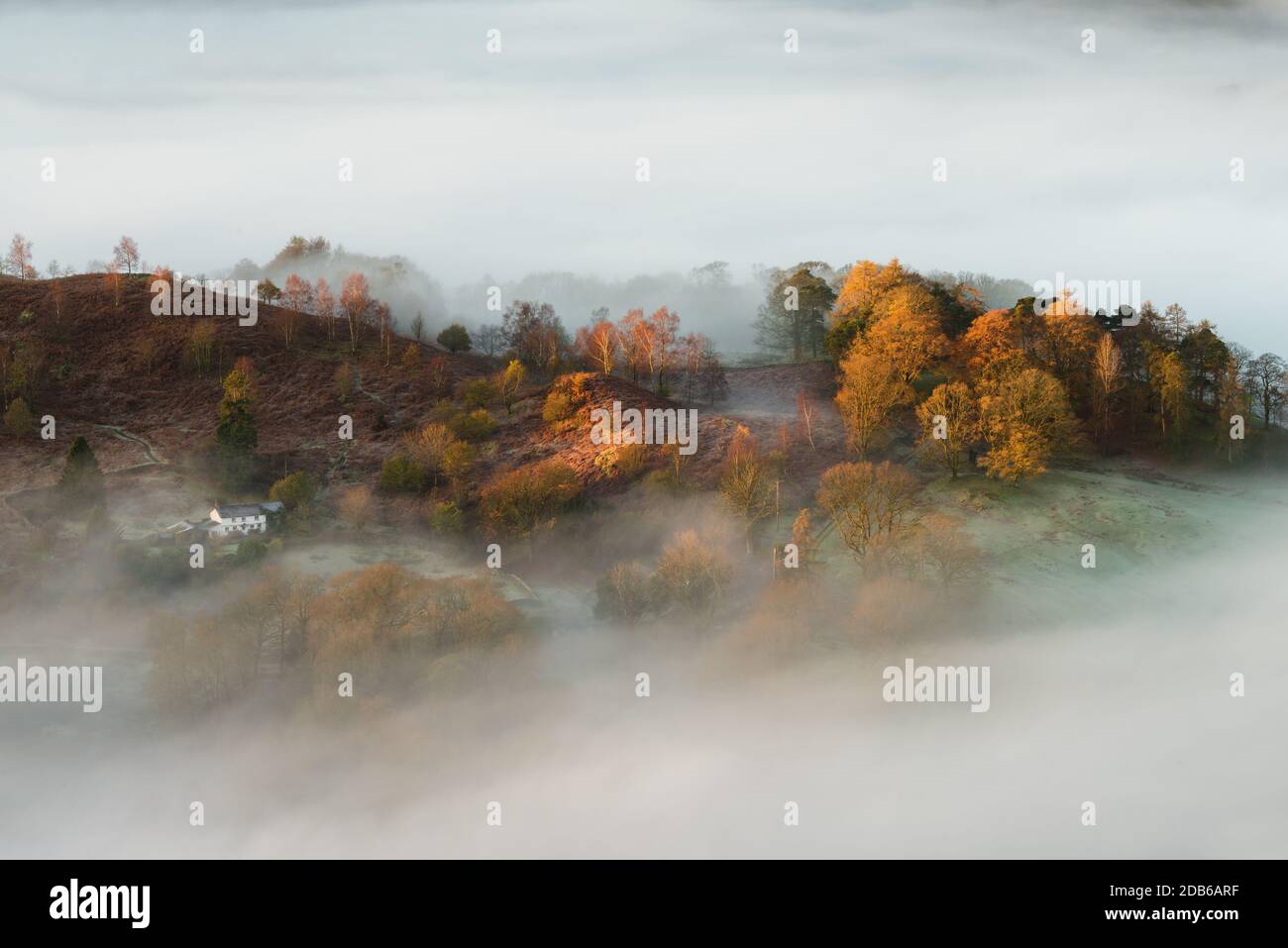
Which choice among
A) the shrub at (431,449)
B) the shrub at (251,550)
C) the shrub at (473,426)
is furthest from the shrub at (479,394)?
the shrub at (251,550)

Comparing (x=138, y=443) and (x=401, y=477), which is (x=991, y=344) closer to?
(x=401, y=477)

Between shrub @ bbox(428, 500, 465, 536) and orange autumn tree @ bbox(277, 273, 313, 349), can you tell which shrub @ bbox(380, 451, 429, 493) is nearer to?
shrub @ bbox(428, 500, 465, 536)

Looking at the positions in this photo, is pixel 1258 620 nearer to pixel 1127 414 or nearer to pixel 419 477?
pixel 1127 414

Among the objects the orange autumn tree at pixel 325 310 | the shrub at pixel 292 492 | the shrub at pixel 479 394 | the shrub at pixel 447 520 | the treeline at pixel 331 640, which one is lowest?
the treeline at pixel 331 640

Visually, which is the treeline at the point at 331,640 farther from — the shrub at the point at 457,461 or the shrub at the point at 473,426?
the shrub at the point at 473,426

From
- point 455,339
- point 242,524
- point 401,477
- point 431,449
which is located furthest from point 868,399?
point 455,339
